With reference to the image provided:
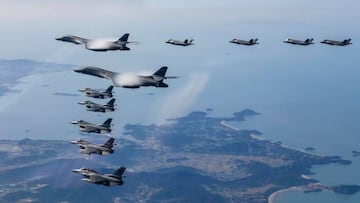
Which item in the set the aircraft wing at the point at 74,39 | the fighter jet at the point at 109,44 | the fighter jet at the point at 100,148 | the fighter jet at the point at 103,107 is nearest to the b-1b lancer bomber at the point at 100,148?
the fighter jet at the point at 100,148

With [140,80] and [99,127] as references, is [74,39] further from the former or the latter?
[140,80]

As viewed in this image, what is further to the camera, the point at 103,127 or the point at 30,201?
the point at 30,201

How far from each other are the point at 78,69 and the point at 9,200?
143082 millimetres

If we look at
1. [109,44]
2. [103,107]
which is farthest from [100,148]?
[109,44]

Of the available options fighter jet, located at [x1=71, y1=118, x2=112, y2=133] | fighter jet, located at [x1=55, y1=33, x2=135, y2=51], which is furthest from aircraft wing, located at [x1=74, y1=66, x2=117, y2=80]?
fighter jet, located at [x1=71, y1=118, x2=112, y2=133]

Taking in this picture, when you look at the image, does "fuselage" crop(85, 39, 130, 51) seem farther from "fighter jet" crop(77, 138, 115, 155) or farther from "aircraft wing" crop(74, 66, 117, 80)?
"fighter jet" crop(77, 138, 115, 155)

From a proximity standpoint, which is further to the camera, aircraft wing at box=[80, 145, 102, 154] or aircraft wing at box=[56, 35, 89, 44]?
aircraft wing at box=[56, 35, 89, 44]

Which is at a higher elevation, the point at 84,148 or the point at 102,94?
the point at 102,94

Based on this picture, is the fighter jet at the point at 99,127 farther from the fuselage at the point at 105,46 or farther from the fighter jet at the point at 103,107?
the fuselage at the point at 105,46

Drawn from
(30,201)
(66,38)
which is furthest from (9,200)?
(66,38)

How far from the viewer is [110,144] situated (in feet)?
194

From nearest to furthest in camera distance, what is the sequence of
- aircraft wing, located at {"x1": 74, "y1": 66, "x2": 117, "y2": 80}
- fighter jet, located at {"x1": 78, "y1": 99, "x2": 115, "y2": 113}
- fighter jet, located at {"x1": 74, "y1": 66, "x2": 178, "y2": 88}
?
fighter jet, located at {"x1": 74, "y1": 66, "x2": 178, "y2": 88}, fighter jet, located at {"x1": 78, "y1": 99, "x2": 115, "y2": 113}, aircraft wing, located at {"x1": 74, "y1": 66, "x2": 117, "y2": 80}

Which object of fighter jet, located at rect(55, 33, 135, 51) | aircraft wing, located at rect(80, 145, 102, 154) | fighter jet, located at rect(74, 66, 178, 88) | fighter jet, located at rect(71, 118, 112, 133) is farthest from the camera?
fighter jet, located at rect(55, 33, 135, 51)

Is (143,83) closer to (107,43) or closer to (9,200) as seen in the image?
(107,43)
